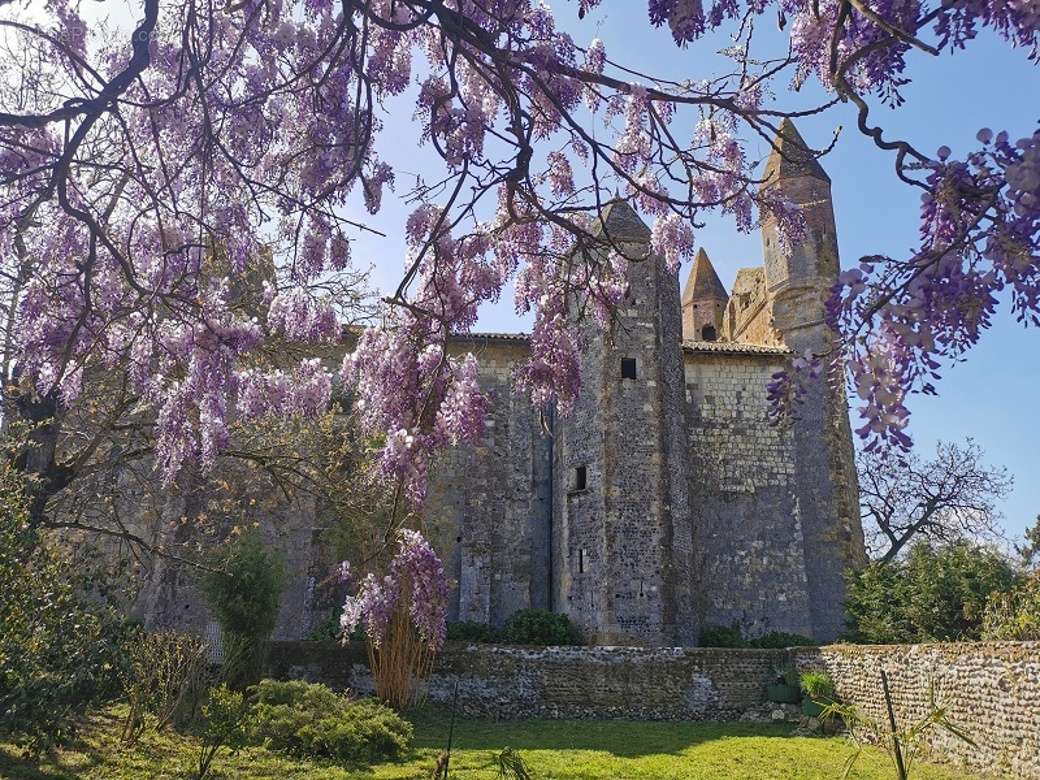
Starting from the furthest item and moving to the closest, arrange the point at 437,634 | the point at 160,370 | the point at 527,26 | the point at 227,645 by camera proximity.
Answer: the point at 227,645
the point at 160,370
the point at 437,634
the point at 527,26

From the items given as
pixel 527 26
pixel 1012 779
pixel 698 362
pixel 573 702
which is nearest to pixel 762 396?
pixel 698 362

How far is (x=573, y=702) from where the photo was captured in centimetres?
1429

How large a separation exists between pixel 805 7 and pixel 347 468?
1204 cm

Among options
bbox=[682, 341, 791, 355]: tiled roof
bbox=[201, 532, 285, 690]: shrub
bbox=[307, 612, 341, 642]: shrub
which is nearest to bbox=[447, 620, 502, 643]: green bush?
bbox=[307, 612, 341, 642]: shrub

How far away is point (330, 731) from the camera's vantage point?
9273 mm

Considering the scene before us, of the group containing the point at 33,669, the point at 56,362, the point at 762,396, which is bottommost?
the point at 33,669

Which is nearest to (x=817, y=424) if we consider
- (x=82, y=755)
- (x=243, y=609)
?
(x=243, y=609)

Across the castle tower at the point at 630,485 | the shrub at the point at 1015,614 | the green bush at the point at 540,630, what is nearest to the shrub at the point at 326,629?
the green bush at the point at 540,630

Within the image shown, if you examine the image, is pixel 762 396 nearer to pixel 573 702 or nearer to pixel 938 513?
pixel 938 513

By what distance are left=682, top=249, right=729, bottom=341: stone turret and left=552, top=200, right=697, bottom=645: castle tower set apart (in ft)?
51.1

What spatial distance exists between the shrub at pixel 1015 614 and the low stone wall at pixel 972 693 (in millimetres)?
1551

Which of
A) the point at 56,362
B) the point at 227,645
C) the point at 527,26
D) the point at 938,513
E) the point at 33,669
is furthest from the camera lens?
the point at 938,513

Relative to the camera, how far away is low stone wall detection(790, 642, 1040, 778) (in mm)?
8289

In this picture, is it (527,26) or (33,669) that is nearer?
(527,26)
